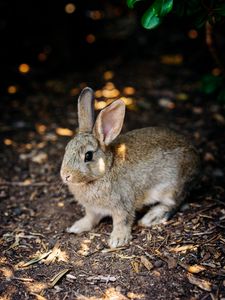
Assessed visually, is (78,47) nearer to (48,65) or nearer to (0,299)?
(48,65)

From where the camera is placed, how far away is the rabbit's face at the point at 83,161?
4.64 m

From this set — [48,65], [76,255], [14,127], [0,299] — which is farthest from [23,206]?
[48,65]

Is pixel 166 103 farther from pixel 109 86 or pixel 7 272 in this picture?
pixel 7 272

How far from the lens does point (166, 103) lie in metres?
8.27

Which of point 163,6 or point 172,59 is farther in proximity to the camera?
point 172,59

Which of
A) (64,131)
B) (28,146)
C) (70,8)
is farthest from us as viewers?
(70,8)

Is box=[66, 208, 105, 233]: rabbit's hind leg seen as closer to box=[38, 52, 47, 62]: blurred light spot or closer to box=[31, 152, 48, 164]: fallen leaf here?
box=[31, 152, 48, 164]: fallen leaf

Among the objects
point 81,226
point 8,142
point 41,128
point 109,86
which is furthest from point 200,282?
point 109,86

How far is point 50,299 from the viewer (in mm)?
4152

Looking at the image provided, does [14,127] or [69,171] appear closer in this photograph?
[69,171]

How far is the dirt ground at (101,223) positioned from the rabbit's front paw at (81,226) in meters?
0.07

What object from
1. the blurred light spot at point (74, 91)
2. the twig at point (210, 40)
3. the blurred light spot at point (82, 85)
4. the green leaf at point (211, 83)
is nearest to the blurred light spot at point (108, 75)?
the blurred light spot at point (82, 85)

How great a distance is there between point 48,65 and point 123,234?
558 cm

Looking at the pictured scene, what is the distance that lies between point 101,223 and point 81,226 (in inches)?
12.7
